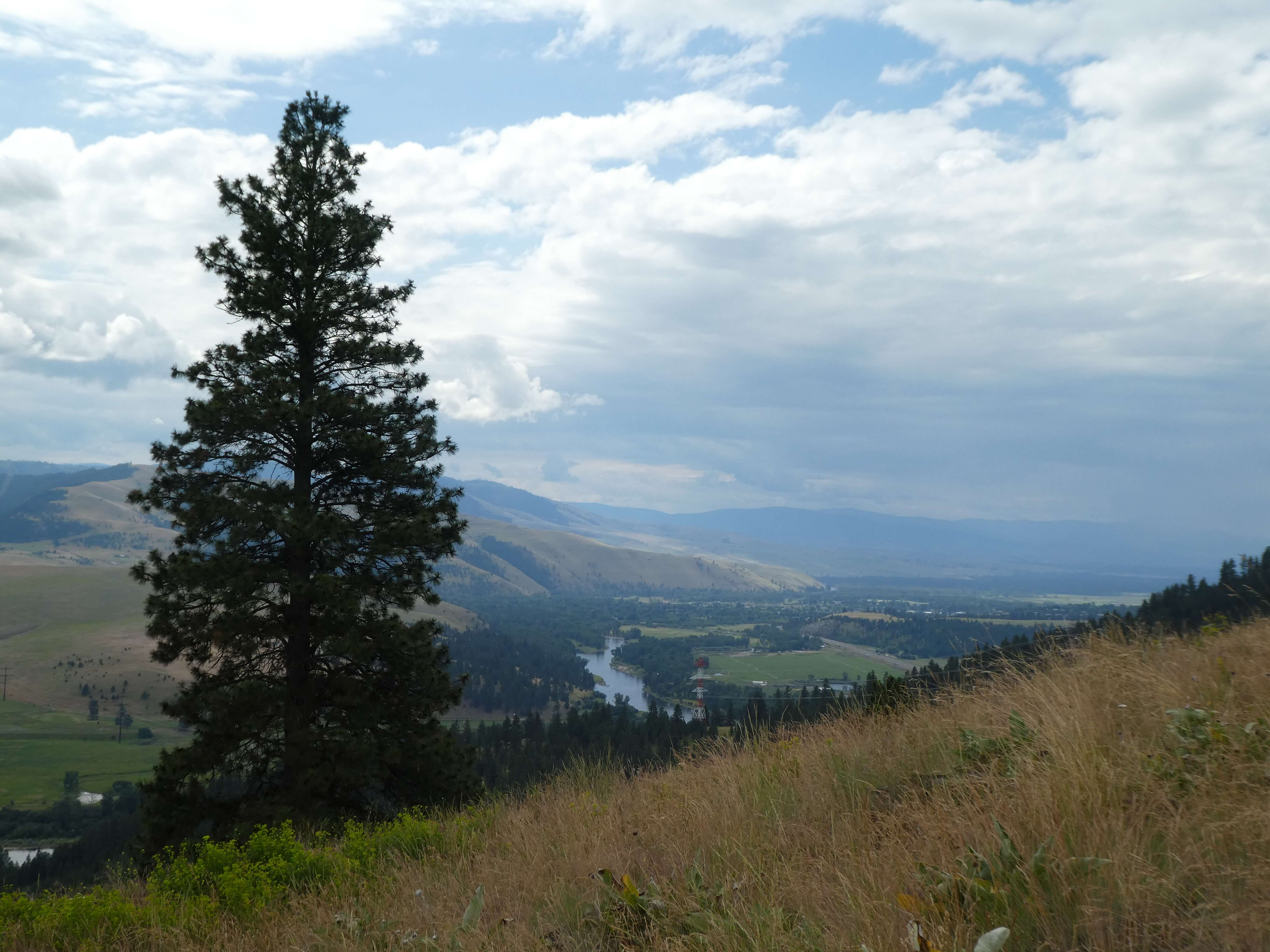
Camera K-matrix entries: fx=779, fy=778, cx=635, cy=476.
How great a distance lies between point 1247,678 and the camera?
5965 millimetres

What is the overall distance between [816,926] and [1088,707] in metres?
3.10

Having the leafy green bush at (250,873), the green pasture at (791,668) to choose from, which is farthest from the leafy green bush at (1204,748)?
the green pasture at (791,668)

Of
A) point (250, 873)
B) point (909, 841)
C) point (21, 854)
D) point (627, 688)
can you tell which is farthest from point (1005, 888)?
point (627, 688)

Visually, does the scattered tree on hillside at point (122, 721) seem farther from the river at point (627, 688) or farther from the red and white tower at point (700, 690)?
the red and white tower at point (700, 690)

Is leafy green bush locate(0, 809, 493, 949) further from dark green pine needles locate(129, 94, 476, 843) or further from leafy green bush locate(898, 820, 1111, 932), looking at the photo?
dark green pine needles locate(129, 94, 476, 843)

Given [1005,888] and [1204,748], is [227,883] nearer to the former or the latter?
[1005,888]

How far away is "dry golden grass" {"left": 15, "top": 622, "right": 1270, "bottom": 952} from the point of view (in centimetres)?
349

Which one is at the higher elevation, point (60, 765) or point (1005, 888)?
point (1005, 888)

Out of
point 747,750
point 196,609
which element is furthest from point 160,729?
point 747,750

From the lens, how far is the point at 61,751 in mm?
144375

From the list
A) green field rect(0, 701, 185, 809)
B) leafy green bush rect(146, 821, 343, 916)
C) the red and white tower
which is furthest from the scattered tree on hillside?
leafy green bush rect(146, 821, 343, 916)

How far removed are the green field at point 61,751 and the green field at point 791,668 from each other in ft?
333

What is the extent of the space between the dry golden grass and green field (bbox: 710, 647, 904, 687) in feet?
393

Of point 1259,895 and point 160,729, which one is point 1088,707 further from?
point 160,729
